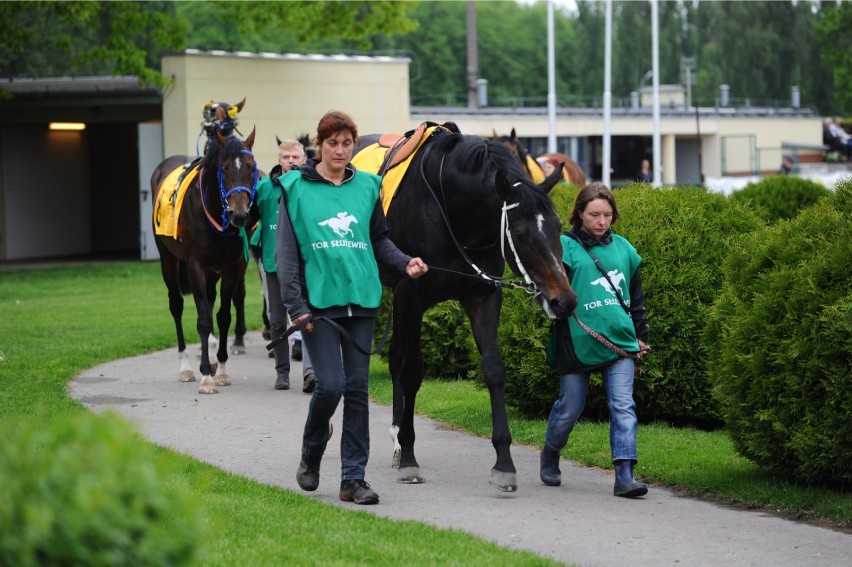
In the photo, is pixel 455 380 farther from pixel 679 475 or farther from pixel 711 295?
pixel 679 475

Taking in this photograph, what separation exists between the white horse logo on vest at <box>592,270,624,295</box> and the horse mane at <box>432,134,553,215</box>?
569 mm

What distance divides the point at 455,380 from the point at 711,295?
351 centimetres

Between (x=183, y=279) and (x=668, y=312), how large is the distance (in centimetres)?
Result: 614

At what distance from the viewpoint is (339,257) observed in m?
6.72

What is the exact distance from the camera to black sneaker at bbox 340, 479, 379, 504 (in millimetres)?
6887

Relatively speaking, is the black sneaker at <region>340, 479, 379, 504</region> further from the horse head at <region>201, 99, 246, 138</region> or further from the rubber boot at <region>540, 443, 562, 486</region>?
the horse head at <region>201, 99, 246, 138</region>

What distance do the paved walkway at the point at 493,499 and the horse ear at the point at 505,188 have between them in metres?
1.69

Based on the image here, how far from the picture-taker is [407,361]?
783cm

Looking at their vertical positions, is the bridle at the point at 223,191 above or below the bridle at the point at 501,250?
above

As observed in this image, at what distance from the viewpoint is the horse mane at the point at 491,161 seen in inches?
272

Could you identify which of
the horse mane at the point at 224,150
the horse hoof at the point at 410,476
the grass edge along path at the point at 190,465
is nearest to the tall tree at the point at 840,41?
the grass edge along path at the point at 190,465

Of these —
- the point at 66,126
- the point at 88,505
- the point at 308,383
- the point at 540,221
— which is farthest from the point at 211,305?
the point at 66,126

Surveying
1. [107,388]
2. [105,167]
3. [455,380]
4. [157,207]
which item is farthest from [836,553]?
[105,167]

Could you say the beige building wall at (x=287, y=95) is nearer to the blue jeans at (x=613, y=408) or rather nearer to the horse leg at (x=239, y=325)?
the horse leg at (x=239, y=325)
